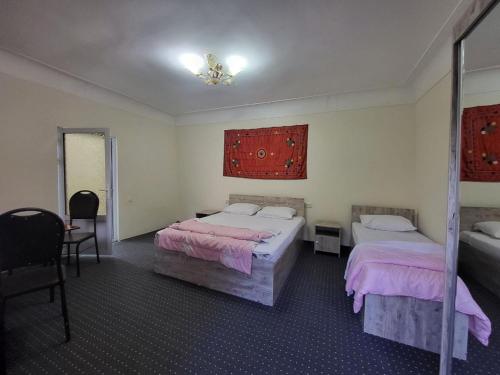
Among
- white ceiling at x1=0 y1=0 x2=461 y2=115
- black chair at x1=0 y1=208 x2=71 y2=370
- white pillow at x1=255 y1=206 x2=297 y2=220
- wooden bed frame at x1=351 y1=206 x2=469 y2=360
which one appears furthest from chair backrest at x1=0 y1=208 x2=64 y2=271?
white pillow at x1=255 y1=206 x2=297 y2=220

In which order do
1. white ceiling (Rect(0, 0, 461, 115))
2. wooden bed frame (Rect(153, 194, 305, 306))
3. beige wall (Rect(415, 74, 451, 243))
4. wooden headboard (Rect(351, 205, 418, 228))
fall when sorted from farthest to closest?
wooden headboard (Rect(351, 205, 418, 228))
beige wall (Rect(415, 74, 451, 243))
wooden bed frame (Rect(153, 194, 305, 306))
white ceiling (Rect(0, 0, 461, 115))

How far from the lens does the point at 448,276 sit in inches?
45.2

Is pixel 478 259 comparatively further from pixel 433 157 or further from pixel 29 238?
pixel 29 238

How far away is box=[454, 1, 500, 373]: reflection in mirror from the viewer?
1.18 meters

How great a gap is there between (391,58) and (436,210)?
1.88m

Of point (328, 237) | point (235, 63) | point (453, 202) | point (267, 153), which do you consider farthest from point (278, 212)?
point (453, 202)

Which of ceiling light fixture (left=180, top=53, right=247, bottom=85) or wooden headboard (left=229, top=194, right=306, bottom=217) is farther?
wooden headboard (left=229, top=194, right=306, bottom=217)

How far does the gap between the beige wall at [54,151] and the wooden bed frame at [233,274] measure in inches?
74.8

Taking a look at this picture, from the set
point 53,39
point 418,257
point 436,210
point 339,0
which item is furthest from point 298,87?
point 53,39

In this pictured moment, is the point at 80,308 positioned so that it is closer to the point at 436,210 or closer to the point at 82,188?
the point at 82,188

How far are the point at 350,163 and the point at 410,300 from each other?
2446 mm

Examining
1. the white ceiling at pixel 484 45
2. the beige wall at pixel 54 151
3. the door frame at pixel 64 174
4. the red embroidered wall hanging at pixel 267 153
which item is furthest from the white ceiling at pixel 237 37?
the red embroidered wall hanging at pixel 267 153

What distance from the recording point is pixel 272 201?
416cm

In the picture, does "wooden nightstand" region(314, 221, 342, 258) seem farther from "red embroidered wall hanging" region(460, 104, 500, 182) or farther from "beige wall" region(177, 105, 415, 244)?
"red embroidered wall hanging" region(460, 104, 500, 182)
